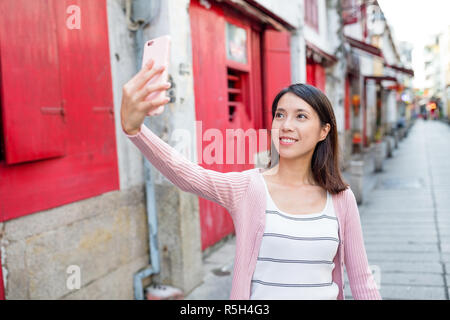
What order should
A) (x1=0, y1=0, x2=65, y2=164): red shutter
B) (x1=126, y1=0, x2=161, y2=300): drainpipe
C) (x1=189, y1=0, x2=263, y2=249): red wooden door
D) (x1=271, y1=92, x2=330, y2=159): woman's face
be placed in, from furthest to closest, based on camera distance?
(x1=189, y1=0, x2=263, y2=249): red wooden door
(x1=126, y1=0, x2=161, y2=300): drainpipe
(x1=0, y1=0, x2=65, y2=164): red shutter
(x1=271, y1=92, x2=330, y2=159): woman's face

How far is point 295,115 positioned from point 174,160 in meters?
0.55

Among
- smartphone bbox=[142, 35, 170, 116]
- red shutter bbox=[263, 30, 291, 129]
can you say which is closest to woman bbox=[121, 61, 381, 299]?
smartphone bbox=[142, 35, 170, 116]

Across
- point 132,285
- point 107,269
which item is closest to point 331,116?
point 107,269

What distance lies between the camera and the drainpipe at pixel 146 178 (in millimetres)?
4035

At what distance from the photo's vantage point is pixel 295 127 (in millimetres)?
1656

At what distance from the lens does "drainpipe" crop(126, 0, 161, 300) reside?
4.04m

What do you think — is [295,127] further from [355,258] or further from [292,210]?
[355,258]

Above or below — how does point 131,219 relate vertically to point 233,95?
below

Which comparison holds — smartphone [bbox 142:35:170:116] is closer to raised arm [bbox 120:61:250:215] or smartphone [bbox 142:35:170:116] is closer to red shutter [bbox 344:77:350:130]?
raised arm [bbox 120:61:250:215]

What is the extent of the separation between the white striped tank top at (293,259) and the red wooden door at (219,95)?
269 cm

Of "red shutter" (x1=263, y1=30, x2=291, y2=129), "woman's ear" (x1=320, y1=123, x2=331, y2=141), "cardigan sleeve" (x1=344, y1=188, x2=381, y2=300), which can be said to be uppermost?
"red shutter" (x1=263, y1=30, x2=291, y2=129)

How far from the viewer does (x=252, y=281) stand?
1.59 m

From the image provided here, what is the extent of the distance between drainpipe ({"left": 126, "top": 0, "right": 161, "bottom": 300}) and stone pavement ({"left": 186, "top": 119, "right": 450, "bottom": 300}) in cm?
52
